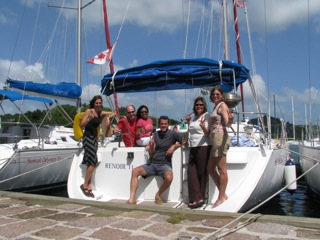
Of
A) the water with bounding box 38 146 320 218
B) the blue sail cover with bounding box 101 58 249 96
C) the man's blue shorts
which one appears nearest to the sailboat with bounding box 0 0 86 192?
the water with bounding box 38 146 320 218

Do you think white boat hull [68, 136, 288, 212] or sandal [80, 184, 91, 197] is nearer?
white boat hull [68, 136, 288, 212]

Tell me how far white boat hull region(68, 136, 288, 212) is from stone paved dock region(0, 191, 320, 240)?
43.4 inches

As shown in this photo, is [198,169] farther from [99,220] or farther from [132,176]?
[99,220]

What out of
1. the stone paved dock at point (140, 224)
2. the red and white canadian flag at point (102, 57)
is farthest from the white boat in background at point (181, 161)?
the red and white canadian flag at point (102, 57)

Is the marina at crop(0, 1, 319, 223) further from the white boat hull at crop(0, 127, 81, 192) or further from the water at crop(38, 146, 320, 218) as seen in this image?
the white boat hull at crop(0, 127, 81, 192)

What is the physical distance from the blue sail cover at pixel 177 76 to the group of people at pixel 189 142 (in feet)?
2.40

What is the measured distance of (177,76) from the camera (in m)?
6.86

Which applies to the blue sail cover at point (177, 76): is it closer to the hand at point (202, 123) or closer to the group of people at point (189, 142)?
the group of people at point (189, 142)

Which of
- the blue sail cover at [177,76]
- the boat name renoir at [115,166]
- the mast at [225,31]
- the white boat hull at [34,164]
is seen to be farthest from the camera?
the mast at [225,31]

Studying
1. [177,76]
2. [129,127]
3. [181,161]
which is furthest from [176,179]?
[177,76]

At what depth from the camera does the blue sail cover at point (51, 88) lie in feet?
40.1

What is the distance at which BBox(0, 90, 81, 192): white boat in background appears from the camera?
1001cm

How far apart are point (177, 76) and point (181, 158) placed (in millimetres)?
1811

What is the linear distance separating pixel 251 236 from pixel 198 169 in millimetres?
2056
